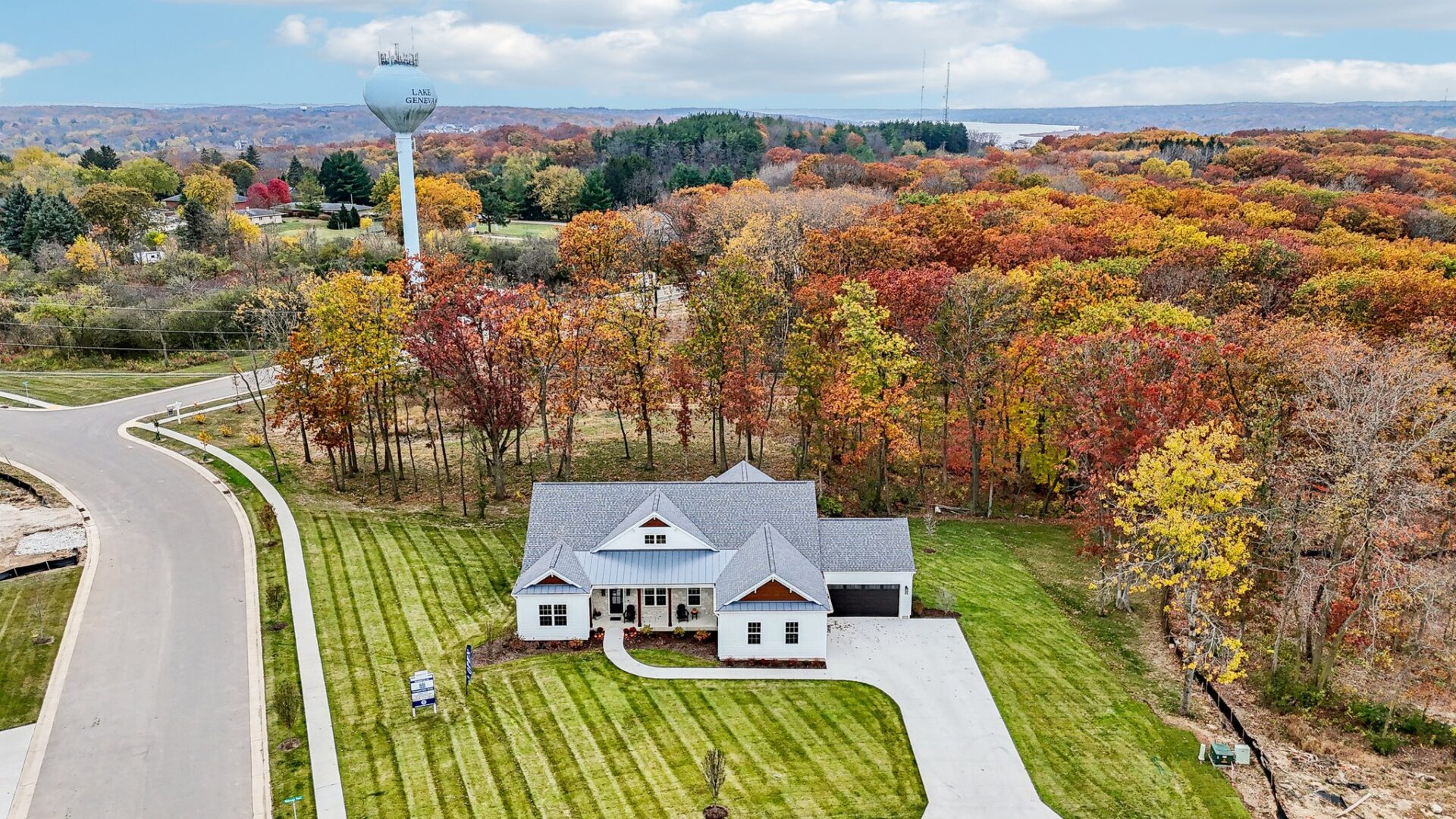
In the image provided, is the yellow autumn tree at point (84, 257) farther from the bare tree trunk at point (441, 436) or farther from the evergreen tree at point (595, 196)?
the bare tree trunk at point (441, 436)

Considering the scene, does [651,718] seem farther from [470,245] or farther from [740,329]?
[470,245]

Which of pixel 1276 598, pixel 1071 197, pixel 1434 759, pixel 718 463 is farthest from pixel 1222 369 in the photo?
pixel 1071 197

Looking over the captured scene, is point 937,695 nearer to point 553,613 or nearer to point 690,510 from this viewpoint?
point 690,510

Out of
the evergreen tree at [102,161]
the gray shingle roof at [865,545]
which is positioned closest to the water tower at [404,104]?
the gray shingle roof at [865,545]

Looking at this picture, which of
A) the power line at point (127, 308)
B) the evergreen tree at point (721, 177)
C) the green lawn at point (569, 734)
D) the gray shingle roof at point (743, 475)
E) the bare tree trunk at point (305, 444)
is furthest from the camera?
the evergreen tree at point (721, 177)

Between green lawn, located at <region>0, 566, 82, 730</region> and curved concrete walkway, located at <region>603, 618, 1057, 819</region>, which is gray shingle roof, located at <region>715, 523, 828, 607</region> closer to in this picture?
curved concrete walkway, located at <region>603, 618, 1057, 819</region>
